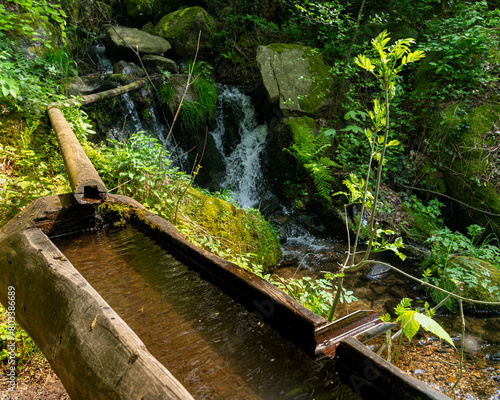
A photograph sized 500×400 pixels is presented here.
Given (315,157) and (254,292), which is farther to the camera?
(315,157)

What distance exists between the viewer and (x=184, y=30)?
831cm

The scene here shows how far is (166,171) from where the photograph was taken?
13.2ft

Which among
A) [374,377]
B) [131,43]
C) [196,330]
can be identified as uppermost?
[131,43]

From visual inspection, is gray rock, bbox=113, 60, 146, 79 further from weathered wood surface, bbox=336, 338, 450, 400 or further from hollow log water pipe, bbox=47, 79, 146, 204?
weathered wood surface, bbox=336, 338, 450, 400

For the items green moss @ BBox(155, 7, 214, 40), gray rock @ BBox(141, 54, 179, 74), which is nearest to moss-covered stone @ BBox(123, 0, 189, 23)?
green moss @ BBox(155, 7, 214, 40)

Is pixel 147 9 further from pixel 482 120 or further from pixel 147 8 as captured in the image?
pixel 482 120

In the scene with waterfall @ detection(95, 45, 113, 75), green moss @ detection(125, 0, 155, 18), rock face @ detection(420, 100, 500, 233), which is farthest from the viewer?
green moss @ detection(125, 0, 155, 18)

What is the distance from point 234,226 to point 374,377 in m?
2.91

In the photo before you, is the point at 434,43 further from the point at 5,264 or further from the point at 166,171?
the point at 5,264

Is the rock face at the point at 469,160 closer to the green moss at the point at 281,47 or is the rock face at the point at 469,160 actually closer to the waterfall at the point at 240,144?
the waterfall at the point at 240,144

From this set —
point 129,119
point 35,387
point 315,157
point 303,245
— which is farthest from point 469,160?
point 35,387

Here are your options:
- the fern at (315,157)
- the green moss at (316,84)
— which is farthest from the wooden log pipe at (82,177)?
the green moss at (316,84)

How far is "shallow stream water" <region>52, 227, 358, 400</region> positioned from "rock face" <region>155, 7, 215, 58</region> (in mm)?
6859

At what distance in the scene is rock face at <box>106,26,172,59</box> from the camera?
24.5 feet
